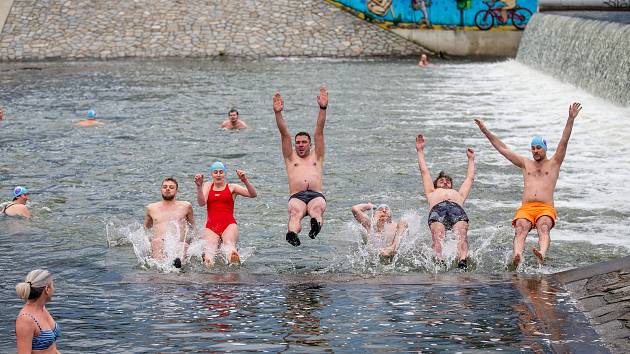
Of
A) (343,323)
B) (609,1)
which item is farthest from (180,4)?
(343,323)

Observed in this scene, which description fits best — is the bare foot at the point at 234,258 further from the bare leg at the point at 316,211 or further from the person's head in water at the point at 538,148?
the person's head in water at the point at 538,148

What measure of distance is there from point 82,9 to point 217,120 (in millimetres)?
22178

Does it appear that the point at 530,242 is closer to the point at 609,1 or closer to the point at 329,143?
the point at 329,143

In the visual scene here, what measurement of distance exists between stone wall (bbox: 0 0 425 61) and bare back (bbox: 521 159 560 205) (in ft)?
105

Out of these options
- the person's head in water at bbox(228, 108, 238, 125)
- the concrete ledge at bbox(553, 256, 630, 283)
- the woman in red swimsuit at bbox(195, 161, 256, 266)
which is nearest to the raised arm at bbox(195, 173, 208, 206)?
the woman in red swimsuit at bbox(195, 161, 256, 266)

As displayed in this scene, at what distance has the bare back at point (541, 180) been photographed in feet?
45.5

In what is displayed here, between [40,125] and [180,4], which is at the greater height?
[180,4]

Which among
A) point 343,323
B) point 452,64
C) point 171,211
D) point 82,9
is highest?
point 82,9

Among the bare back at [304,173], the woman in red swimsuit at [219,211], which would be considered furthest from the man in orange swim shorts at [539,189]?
the woman in red swimsuit at [219,211]

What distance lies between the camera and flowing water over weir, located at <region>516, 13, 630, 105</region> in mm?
28969

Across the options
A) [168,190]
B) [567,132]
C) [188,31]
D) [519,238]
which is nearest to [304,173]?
[168,190]

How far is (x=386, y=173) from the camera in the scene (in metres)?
20.2

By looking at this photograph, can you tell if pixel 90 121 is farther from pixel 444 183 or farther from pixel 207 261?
pixel 444 183

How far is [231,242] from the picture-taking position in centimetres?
1387
